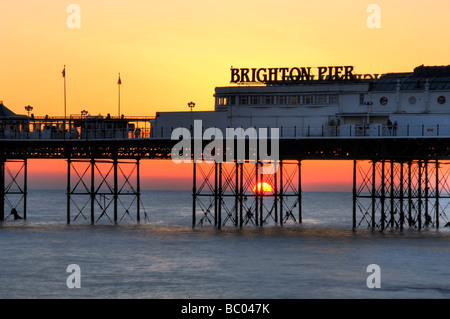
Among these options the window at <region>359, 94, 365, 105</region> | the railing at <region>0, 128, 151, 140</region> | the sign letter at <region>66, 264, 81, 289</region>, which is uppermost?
the window at <region>359, 94, 365, 105</region>

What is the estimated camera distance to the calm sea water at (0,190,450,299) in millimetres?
57125

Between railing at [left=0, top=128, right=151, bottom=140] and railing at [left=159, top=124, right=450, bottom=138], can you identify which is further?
railing at [left=0, top=128, right=151, bottom=140]

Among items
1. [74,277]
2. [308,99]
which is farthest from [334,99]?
[74,277]

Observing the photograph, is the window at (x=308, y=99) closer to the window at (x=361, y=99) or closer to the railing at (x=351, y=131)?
the railing at (x=351, y=131)

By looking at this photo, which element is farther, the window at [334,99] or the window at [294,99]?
the window at [294,99]

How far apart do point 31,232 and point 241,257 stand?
30.2 m

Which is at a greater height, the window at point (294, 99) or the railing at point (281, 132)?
the window at point (294, 99)

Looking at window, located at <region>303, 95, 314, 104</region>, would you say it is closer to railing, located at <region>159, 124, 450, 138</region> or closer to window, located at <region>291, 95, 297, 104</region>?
window, located at <region>291, 95, 297, 104</region>

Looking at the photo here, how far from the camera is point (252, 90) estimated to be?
92.9m

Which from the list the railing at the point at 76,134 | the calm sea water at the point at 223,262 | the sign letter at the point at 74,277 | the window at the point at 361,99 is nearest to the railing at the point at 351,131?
the railing at the point at 76,134

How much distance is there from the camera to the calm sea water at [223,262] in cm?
5712

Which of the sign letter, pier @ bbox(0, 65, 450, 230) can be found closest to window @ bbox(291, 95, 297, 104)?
pier @ bbox(0, 65, 450, 230)
